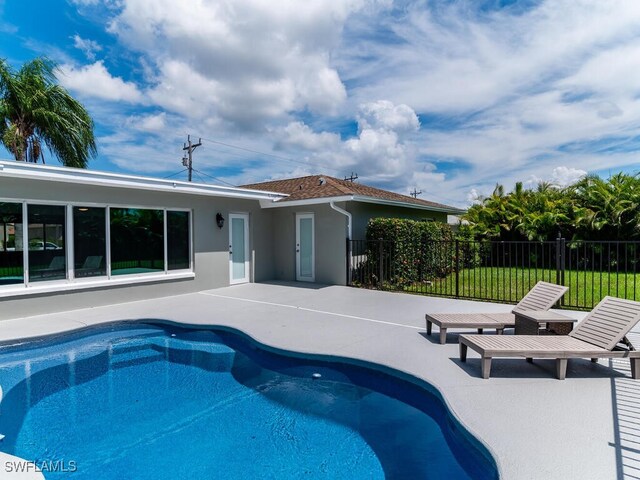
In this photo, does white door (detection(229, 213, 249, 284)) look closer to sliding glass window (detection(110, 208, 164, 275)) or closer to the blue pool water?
sliding glass window (detection(110, 208, 164, 275))

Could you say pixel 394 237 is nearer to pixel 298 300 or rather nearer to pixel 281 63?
pixel 298 300

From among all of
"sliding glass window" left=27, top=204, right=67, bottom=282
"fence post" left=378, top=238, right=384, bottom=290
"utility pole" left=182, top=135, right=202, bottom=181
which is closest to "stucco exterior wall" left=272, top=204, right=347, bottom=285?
"fence post" left=378, top=238, right=384, bottom=290

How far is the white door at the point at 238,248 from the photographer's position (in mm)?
13734

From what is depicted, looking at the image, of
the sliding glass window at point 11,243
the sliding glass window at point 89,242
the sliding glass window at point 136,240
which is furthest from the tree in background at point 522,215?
the sliding glass window at point 11,243

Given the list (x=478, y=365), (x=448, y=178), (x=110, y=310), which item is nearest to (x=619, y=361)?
(x=478, y=365)

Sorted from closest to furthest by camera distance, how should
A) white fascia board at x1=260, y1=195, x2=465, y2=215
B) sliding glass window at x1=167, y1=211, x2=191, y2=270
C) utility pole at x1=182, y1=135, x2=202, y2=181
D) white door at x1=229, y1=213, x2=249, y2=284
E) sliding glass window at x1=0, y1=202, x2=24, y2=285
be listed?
sliding glass window at x1=0, y1=202, x2=24, y2=285 < sliding glass window at x1=167, y1=211, x2=191, y2=270 < white fascia board at x1=260, y1=195, x2=465, y2=215 < white door at x1=229, y1=213, x2=249, y2=284 < utility pole at x1=182, y1=135, x2=202, y2=181

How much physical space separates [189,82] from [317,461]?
15133 millimetres

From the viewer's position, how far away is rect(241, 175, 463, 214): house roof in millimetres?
12969

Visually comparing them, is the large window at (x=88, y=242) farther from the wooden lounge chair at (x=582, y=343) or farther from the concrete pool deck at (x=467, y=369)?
the wooden lounge chair at (x=582, y=343)

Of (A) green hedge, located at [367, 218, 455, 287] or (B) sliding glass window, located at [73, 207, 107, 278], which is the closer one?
(B) sliding glass window, located at [73, 207, 107, 278]

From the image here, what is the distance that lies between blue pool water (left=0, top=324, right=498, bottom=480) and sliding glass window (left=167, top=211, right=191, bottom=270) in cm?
525

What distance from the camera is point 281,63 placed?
13.1m

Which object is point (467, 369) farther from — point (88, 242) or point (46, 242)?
point (46, 242)

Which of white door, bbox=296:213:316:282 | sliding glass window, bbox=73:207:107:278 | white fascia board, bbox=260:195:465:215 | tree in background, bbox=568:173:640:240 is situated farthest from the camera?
tree in background, bbox=568:173:640:240
